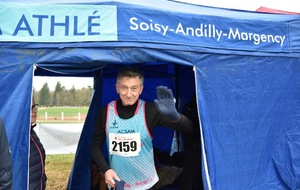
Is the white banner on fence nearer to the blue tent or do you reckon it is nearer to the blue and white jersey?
the blue tent

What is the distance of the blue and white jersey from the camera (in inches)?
107

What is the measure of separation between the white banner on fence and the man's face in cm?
574

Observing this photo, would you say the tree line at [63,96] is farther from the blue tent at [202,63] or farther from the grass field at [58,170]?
the blue tent at [202,63]

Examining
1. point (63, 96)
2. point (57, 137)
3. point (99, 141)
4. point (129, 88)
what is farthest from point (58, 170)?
point (63, 96)

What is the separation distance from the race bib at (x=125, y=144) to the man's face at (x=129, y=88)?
0.28 meters

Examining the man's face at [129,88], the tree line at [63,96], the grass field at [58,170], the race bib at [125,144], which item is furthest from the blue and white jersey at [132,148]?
the tree line at [63,96]

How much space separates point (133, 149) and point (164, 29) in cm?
121

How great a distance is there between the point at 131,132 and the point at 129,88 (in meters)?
0.36

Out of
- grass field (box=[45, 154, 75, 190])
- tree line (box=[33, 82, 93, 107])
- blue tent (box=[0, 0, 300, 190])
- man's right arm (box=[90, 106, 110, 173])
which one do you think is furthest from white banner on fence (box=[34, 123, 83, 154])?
tree line (box=[33, 82, 93, 107])

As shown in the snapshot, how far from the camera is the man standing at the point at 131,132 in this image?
8.77ft

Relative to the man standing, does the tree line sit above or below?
above

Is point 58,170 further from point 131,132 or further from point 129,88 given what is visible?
point 129,88

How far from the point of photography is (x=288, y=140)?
3.91 metres

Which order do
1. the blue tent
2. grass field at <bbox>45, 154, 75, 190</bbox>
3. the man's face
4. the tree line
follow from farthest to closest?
the tree line < grass field at <bbox>45, 154, 75, 190</bbox> < the blue tent < the man's face
